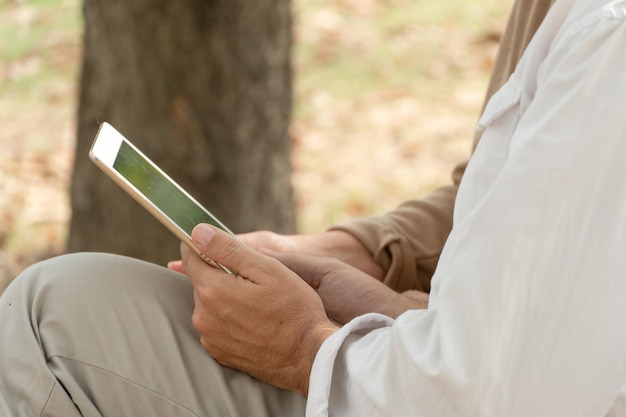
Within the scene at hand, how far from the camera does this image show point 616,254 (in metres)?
1.19

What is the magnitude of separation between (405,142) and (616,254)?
3.56 metres

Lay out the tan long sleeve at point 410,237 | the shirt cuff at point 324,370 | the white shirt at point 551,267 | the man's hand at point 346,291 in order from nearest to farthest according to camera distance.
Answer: the white shirt at point 551,267 < the shirt cuff at point 324,370 < the man's hand at point 346,291 < the tan long sleeve at point 410,237

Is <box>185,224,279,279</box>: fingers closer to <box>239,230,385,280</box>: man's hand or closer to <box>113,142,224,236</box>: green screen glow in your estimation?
<box>113,142,224,236</box>: green screen glow

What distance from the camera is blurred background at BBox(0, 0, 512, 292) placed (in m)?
4.42

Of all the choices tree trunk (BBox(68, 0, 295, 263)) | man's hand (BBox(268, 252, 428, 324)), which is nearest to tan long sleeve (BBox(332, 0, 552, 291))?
man's hand (BBox(268, 252, 428, 324))

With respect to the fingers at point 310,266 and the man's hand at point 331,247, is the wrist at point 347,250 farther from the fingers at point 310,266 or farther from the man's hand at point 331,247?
the fingers at point 310,266

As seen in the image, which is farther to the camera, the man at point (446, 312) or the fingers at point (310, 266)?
the fingers at point (310, 266)

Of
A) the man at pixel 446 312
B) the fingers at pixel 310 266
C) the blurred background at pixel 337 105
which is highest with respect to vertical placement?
the man at pixel 446 312

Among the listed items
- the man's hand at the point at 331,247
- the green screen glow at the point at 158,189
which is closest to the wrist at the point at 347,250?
the man's hand at the point at 331,247

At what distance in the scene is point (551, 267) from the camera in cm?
119

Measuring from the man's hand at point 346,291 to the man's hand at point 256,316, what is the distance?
0.69ft

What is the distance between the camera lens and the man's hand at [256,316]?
147 centimetres

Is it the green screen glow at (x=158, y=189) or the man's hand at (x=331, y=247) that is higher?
the green screen glow at (x=158, y=189)

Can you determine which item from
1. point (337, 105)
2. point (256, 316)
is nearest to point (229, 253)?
point (256, 316)
